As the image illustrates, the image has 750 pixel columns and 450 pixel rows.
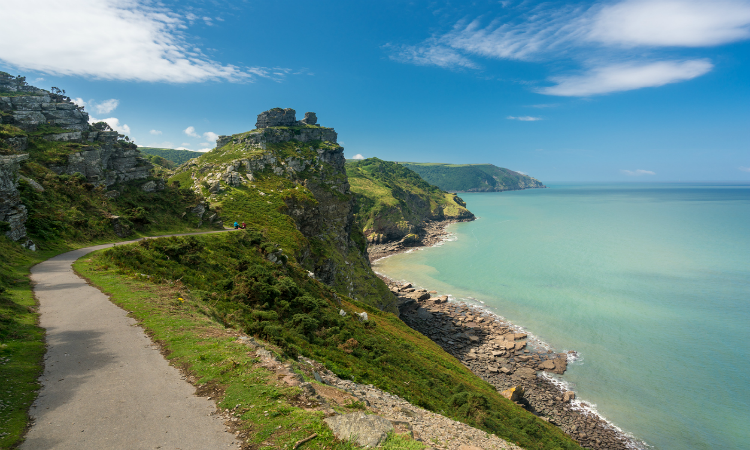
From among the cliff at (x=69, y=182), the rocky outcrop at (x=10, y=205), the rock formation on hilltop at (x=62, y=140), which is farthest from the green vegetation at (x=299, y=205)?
the rocky outcrop at (x=10, y=205)

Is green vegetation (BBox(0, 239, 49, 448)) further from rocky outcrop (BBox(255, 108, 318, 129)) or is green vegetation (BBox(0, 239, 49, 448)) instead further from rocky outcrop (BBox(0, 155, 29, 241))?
rocky outcrop (BBox(255, 108, 318, 129))

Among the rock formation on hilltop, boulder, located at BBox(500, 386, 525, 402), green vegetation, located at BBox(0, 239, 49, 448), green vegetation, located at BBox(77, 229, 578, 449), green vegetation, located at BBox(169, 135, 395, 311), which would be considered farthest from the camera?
green vegetation, located at BBox(169, 135, 395, 311)

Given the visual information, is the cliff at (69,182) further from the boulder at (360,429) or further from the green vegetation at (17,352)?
the boulder at (360,429)

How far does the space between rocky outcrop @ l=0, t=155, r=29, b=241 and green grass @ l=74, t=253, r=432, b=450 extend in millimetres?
10226

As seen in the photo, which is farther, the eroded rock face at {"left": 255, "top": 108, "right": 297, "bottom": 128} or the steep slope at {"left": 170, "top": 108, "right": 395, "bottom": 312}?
the eroded rock face at {"left": 255, "top": 108, "right": 297, "bottom": 128}

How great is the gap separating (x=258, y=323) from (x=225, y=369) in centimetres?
623

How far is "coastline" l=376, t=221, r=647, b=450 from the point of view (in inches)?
1409

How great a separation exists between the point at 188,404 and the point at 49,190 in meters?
32.5

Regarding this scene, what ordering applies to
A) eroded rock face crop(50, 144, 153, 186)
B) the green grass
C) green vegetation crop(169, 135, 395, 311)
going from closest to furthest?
the green grass, eroded rock face crop(50, 144, 153, 186), green vegetation crop(169, 135, 395, 311)

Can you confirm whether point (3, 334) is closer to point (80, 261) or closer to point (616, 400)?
point (80, 261)

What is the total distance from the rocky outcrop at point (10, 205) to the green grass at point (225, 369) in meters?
10.2

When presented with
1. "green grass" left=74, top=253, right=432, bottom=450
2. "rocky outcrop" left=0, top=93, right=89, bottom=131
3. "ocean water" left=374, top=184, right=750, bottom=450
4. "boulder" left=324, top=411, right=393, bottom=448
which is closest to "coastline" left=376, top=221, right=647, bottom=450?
"ocean water" left=374, top=184, right=750, bottom=450

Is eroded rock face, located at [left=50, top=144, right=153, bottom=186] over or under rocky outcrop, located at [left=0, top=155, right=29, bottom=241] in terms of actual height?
over

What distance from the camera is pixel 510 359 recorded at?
1934 inches
